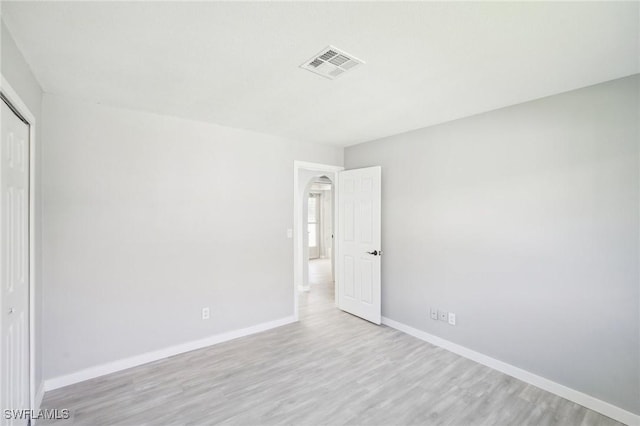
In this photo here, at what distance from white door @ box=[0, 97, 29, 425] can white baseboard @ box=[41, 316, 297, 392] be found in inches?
23.0

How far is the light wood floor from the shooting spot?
7.09 feet

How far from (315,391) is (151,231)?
2.22 meters

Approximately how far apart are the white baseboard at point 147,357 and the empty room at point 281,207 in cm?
2

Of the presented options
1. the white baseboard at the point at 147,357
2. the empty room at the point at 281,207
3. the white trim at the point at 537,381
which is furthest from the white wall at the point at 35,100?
the white trim at the point at 537,381

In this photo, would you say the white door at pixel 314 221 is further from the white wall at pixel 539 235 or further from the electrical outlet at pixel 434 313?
the electrical outlet at pixel 434 313

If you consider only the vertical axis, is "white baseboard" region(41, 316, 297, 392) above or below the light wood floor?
above

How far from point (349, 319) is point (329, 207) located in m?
5.87

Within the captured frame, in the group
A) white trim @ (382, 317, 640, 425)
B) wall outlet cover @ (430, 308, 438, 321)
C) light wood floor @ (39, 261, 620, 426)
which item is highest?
wall outlet cover @ (430, 308, 438, 321)

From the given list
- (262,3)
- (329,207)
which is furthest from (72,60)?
(329,207)

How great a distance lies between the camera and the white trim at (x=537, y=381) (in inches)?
85.2

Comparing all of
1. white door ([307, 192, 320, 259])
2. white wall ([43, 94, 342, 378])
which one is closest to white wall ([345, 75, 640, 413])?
white wall ([43, 94, 342, 378])

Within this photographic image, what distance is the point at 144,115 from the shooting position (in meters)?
2.94

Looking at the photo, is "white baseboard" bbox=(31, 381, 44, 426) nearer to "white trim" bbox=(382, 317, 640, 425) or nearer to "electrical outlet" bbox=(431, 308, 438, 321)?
"white trim" bbox=(382, 317, 640, 425)

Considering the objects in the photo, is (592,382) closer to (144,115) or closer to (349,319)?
(349,319)
